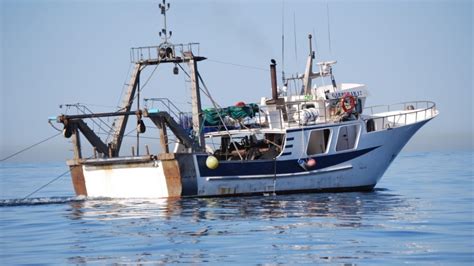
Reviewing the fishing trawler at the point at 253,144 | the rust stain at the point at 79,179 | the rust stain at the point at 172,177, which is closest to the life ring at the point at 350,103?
the fishing trawler at the point at 253,144

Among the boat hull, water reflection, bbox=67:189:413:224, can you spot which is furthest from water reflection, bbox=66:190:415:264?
the boat hull

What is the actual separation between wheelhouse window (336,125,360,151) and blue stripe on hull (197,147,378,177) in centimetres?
76

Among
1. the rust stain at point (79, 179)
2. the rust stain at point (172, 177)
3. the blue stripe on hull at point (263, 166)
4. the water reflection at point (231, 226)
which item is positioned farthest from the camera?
the rust stain at point (79, 179)

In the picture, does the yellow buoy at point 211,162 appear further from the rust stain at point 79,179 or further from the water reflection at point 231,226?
the rust stain at point 79,179

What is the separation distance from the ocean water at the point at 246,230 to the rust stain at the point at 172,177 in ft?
1.68

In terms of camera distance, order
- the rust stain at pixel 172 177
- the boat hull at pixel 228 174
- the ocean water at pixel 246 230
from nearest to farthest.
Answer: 1. the ocean water at pixel 246 230
2. the rust stain at pixel 172 177
3. the boat hull at pixel 228 174

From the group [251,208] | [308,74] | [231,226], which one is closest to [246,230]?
[231,226]

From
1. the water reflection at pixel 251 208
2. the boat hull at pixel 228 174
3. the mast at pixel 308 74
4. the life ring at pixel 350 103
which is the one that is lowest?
the water reflection at pixel 251 208

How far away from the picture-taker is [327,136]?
30094 mm

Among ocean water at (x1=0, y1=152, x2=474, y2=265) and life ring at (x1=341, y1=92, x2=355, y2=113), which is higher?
life ring at (x1=341, y1=92, x2=355, y2=113)

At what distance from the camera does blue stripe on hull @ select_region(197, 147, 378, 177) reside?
88.7ft

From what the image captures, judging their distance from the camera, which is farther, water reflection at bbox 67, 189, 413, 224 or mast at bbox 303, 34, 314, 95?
mast at bbox 303, 34, 314, 95

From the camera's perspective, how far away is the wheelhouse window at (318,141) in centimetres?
3009

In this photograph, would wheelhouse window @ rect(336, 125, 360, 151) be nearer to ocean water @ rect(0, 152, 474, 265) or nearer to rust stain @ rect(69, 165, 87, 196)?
ocean water @ rect(0, 152, 474, 265)
